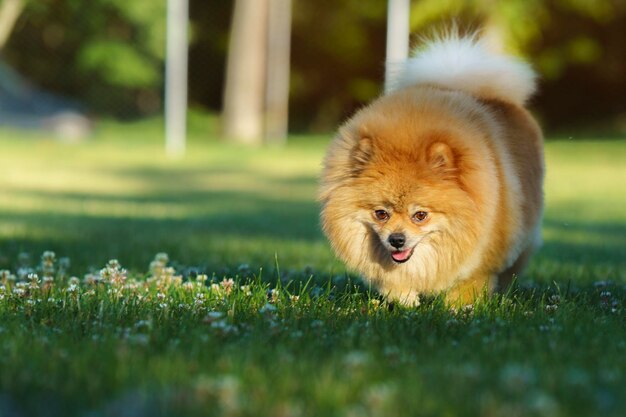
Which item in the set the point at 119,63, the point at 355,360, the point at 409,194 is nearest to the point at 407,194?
the point at 409,194

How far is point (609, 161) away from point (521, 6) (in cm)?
492

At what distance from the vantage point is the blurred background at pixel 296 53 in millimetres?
23922

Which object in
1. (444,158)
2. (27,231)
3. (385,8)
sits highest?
(385,8)

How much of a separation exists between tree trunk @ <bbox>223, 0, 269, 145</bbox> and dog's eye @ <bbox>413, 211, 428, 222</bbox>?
1945 centimetres

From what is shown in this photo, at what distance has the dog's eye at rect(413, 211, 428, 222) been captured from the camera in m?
4.19

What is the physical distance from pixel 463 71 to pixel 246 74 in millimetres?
18804

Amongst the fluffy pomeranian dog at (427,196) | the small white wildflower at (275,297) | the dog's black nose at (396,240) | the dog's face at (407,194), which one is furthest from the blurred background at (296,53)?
the small white wildflower at (275,297)

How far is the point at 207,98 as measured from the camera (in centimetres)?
2858

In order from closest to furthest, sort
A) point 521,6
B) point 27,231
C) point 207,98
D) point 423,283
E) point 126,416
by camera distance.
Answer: point 126,416, point 423,283, point 27,231, point 521,6, point 207,98

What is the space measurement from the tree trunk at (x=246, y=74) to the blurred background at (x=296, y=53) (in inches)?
4.0

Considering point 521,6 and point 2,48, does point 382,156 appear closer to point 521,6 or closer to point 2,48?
point 521,6

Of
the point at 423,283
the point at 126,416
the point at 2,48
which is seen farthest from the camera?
the point at 2,48

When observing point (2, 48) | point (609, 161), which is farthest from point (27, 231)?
point (2, 48)

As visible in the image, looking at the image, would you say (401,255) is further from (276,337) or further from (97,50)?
(97,50)
